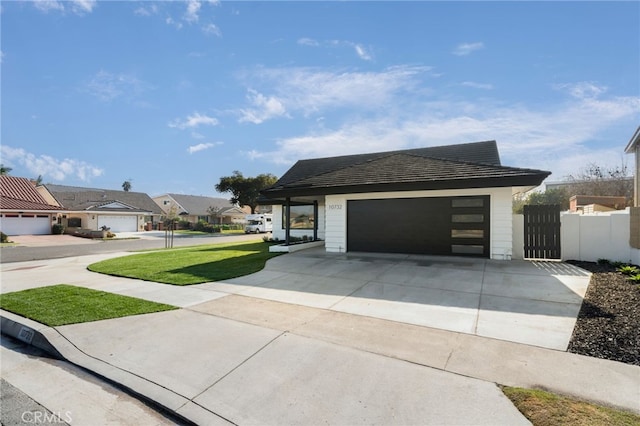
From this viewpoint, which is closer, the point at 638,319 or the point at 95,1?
the point at 638,319

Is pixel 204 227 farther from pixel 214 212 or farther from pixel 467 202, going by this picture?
pixel 467 202

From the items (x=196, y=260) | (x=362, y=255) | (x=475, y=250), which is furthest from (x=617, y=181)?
(x=196, y=260)

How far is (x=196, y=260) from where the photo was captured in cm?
1221

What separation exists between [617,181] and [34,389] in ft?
114

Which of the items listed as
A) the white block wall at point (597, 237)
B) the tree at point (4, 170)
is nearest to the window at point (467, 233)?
the white block wall at point (597, 237)

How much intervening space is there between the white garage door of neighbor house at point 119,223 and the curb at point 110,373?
3747cm

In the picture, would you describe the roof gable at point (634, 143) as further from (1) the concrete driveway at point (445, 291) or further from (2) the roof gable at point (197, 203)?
(2) the roof gable at point (197, 203)

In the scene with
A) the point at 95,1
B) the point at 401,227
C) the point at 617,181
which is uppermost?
the point at 95,1

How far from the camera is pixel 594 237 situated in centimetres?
979

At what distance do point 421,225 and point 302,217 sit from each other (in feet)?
29.9

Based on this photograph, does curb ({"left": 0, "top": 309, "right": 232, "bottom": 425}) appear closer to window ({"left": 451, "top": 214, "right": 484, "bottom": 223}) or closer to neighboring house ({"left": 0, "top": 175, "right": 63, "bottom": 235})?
window ({"left": 451, "top": 214, "right": 484, "bottom": 223})

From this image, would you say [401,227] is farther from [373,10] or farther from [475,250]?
[373,10]

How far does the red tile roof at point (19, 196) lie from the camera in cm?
2940

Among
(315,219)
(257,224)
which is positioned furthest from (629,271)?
(257,224)
